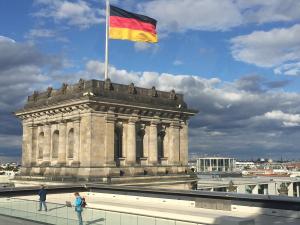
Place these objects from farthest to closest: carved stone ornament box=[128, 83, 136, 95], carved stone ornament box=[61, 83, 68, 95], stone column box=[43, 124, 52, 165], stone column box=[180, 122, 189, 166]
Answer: stone column box=[180, 122, 189, 166]
stone column box=[43, 124, 52, 165]
carved stone ornament box=[61, 83, 68, 95]
carved stone ornament box=[128, 83, 136, 95]

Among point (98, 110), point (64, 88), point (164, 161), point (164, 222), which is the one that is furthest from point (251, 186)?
point (164, 222)

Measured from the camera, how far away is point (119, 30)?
140 feet

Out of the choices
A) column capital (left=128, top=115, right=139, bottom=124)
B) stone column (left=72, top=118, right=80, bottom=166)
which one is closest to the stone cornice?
column capital (left=128, top=115, right=139, bottom=124)

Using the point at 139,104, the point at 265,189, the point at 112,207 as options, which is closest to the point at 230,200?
the point at 112,207

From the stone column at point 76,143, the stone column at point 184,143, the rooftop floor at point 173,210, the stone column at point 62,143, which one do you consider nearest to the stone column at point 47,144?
the stone column at point 62,143

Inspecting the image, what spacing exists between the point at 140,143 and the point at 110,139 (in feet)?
14.9

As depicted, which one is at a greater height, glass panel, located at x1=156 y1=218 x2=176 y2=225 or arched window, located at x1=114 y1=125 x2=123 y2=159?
arched window, located at x1=114 y1=125 x2=123 y2=159

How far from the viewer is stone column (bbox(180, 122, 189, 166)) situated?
45562mm

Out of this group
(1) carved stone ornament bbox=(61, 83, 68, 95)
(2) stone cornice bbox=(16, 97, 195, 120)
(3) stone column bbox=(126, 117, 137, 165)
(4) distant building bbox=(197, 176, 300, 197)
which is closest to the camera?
(2) stone cornice bbox=(16, 97, 195, 120)

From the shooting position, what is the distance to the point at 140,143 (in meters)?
42.2

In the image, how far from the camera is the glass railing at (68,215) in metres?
18.3

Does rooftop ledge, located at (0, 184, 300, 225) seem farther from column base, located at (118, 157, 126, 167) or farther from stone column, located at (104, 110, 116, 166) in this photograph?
column base, located at (118, 157, 126, 167)

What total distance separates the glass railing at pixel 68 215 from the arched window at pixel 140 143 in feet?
54.7

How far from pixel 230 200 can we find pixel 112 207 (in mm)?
7691
